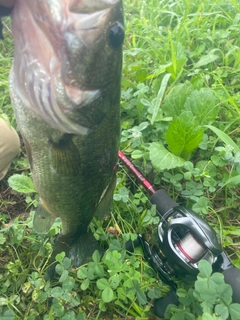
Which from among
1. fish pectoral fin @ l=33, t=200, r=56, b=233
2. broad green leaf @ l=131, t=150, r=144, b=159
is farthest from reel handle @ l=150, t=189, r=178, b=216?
fish pectoral fin @ l=33, t=200, r=56, b=233

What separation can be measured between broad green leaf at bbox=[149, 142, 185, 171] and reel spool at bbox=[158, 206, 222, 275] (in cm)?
35

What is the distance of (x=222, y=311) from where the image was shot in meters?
1.50

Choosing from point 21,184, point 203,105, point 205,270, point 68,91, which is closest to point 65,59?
point 68,91

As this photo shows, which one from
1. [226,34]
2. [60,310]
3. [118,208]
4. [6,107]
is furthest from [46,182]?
[226,34]

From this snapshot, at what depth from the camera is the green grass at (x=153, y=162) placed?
190 centimetres

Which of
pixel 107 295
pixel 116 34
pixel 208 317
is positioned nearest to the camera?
pixel 116 34

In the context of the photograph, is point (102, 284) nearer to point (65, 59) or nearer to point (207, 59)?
point (65, 59)

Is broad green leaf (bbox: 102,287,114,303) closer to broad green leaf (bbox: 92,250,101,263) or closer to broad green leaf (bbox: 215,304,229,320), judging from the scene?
broad green leaf (bbox: 92,250,101,263)

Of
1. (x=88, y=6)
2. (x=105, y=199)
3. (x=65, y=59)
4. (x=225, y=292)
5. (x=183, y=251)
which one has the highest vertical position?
(x=88, y=6)

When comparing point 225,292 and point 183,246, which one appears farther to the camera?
point 183,246

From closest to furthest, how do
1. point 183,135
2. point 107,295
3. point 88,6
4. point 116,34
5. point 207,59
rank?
point 88,6
point 116,34
point 107,295
point 183,135
point 207,59

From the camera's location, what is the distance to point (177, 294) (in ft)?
5.91

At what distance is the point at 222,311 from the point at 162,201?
729 mm

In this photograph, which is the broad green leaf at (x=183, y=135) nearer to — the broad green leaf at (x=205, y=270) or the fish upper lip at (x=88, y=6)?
the broad green leaf at (x=205, y=270)
